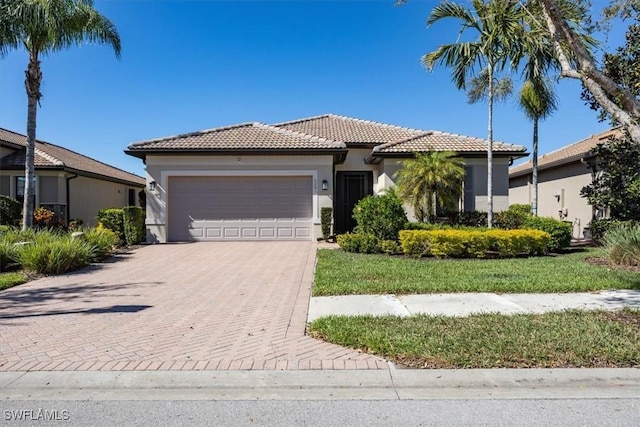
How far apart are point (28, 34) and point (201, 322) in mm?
12574

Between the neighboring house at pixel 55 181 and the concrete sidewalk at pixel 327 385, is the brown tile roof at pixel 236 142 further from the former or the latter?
the concrete sidewalk at pixel 327 385

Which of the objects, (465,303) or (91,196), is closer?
(465,303)

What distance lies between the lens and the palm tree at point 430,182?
14.4m

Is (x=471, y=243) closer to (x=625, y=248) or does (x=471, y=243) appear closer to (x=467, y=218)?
(x=625, y=248)

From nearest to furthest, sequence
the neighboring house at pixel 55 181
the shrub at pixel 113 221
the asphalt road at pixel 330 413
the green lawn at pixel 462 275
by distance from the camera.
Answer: the asphalt road at pixel 330 413
the green lawn at pixel 462 275
the shrub at pixel 113 221
the neighboring house at pixel 55 181

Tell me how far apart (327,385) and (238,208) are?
1327 cm

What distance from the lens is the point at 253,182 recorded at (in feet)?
55.0

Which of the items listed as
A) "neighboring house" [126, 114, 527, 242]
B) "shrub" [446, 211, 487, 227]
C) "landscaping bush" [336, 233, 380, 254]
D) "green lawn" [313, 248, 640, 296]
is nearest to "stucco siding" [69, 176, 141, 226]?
"neighboring house" [126, 114, 527, 242]

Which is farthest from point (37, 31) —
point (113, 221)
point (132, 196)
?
point (132, 196)

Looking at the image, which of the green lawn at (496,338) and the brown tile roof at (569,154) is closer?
the green lawn at (496,338)

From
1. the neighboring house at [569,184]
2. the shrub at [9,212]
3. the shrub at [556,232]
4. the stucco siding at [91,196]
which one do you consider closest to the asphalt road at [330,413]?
the shrub at [556,232]

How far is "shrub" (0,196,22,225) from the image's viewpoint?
16.3 meters

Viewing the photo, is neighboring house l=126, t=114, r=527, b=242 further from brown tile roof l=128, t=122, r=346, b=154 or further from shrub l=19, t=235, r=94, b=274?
shrub l=19, t=235, r=94, b=274

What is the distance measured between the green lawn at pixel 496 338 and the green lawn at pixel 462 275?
172cm
